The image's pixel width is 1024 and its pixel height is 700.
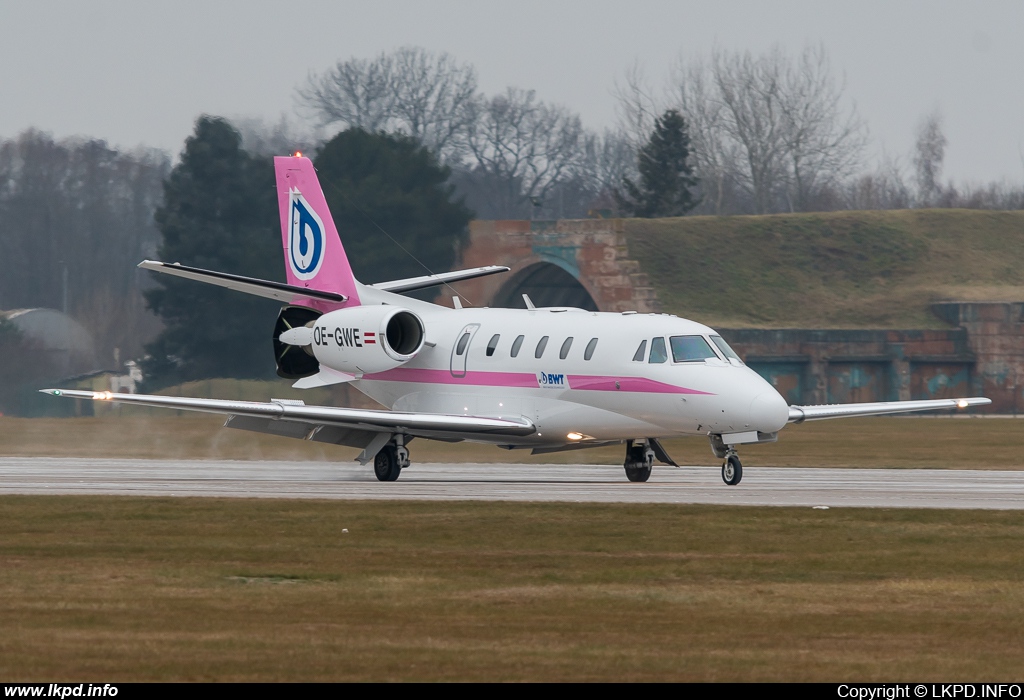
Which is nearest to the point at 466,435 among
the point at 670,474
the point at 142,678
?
the point at 670,474

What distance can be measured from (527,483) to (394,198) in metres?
46.2

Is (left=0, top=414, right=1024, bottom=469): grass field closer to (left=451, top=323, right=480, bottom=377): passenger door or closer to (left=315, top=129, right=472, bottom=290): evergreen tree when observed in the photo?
(left=451, top=323, right=480, bottom=377): passenger door

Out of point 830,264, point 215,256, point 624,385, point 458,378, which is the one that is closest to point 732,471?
point 624,385

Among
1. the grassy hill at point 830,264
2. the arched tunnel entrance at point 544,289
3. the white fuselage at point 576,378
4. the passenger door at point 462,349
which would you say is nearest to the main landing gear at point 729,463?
the white fuselage at point 576,378

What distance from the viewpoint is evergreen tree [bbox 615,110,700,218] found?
314 ft

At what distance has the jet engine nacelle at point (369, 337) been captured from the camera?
31.5 m

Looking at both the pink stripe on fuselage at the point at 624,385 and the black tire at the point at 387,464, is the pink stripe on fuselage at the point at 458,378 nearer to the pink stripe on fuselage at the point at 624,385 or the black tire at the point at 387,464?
the pink stripe on fuselage at the point at 624,385

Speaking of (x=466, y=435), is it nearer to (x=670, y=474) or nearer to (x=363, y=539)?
(x=670, y=474)

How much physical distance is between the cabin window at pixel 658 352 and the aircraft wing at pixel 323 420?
2.94 metres

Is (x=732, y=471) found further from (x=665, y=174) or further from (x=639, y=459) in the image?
(x=665, y=174)

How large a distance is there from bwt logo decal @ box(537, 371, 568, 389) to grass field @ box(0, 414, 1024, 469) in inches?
270

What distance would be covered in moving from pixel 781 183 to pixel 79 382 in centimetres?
6244

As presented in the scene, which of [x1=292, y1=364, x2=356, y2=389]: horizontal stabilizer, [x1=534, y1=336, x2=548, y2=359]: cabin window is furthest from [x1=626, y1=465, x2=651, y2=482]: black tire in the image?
[x1=292, y1=364, x2=356, y2=389]: horizontal stabilizer
